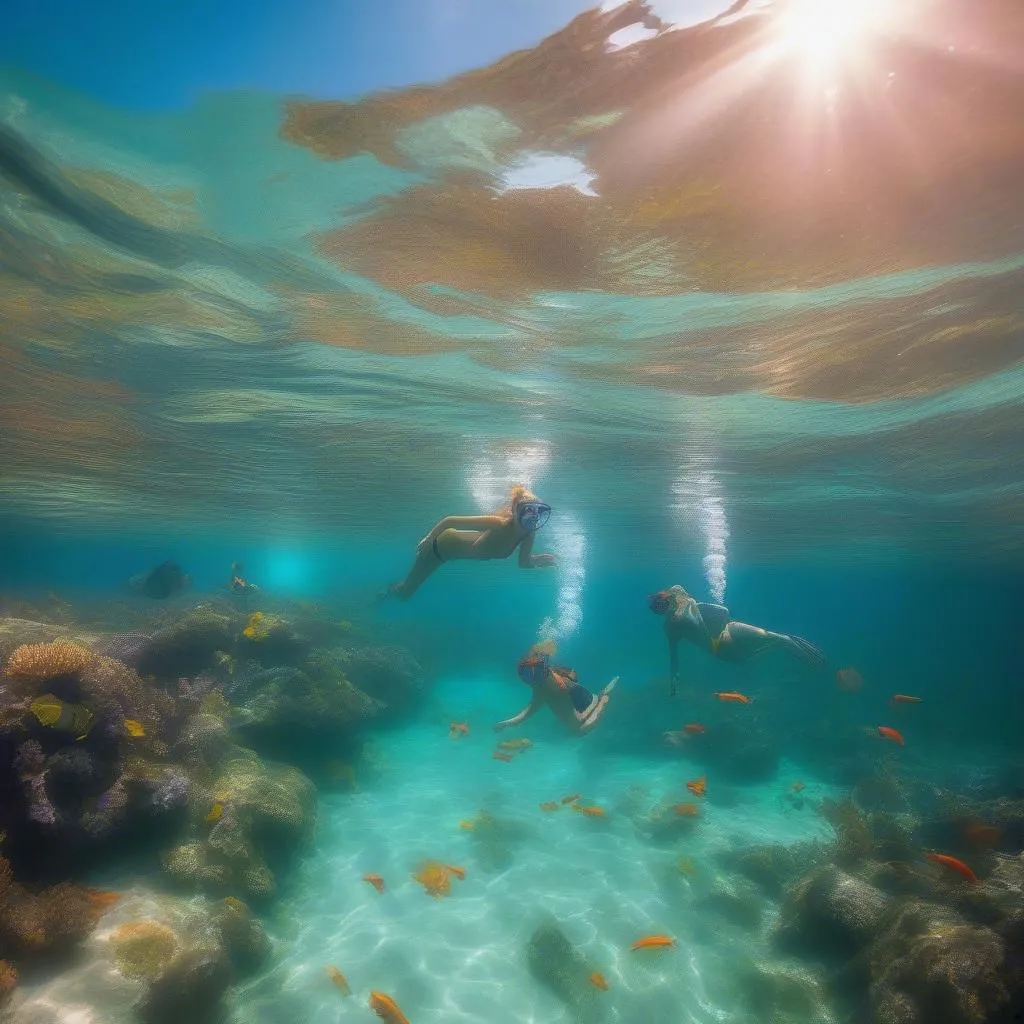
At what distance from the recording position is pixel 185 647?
46.1 feet

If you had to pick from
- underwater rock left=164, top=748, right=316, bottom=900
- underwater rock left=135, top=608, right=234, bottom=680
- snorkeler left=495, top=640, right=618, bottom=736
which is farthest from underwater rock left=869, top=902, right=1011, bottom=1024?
underwater rock left=135, top=608, right=234, bottom=680

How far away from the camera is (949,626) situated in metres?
108

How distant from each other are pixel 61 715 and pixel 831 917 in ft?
38.2

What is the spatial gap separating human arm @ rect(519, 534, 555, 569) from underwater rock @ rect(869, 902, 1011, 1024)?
21.4 feet

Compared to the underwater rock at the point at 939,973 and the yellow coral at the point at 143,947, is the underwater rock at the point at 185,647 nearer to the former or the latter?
the yellow coral at the point at 143,947

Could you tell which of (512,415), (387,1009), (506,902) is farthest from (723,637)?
(387,1009)

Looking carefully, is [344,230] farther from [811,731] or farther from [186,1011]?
[811,731]

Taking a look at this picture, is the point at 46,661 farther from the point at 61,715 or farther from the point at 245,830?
the point at 245,830

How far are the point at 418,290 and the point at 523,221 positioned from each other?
8.26 feet

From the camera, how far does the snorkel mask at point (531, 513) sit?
793cm

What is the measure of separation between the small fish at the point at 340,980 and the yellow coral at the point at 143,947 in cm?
194

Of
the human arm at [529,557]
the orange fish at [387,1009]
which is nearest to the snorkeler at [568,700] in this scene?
the human arm at [529,557]

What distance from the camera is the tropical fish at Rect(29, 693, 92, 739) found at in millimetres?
7078

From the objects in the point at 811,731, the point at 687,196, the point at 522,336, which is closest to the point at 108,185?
the point at 522,336
